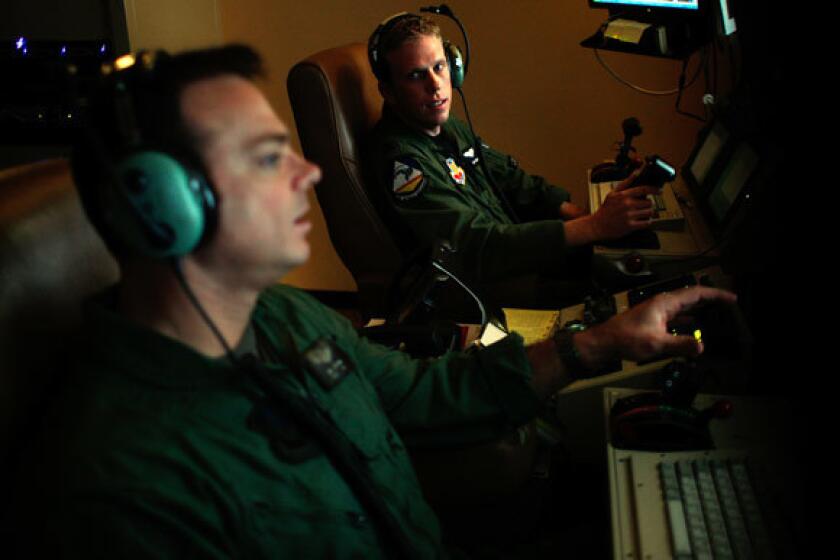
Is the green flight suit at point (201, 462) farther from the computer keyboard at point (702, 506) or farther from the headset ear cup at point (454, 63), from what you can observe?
the headset ear cup at point (454, 63)

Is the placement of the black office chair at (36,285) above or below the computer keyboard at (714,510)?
above

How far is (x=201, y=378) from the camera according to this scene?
0.80m

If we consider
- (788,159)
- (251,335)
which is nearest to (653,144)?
(788,159)

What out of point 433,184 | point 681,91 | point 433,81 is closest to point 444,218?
point 433,184

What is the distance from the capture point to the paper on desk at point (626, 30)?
2.14 meters

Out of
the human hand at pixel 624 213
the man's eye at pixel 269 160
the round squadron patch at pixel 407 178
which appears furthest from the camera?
the round squadron patch at pixel 407 178

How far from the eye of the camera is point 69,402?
2.46 feet

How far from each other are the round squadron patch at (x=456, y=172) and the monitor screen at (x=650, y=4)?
28.1 inches

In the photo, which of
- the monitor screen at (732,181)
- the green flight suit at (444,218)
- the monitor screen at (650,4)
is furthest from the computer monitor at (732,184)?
the monitor screen at (650,4)

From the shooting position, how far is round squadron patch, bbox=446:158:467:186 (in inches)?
78.7

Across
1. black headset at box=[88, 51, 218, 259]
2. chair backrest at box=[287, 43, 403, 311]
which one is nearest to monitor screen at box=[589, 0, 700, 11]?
chair backrest at box=[287, 43, 403, 311]

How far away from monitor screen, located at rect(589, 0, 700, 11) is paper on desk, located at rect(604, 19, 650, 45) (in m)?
0.05

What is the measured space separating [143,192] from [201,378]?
21cm

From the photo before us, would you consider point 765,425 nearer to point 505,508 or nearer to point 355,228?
point 505,508
